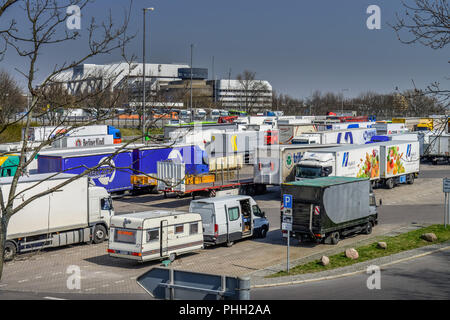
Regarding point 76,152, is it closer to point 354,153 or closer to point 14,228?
point 14,228

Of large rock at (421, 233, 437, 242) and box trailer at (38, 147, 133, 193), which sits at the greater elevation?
box trailer at (38, 147, 133, 193)

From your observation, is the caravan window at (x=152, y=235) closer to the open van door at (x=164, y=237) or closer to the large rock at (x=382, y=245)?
the open van door at (x=164, y=237)

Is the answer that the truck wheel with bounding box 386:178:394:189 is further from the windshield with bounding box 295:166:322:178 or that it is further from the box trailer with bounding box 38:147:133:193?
the box trailer with bounding box 38:147:133:193

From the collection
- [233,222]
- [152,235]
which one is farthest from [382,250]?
[152,235]

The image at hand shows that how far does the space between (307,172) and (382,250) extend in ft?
41.9

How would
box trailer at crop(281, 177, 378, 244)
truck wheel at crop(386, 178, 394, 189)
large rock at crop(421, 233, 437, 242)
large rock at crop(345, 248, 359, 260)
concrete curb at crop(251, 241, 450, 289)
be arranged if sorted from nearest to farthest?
concrete curb at crop(251, 241, 450, 289), large rock at crop(345, 248, 359, 260), box trailer at crop(281, 177, 378, 244), large rock at crop(421, 233, 437, 242), truck wheel at crop(386, 178, 394, 189)

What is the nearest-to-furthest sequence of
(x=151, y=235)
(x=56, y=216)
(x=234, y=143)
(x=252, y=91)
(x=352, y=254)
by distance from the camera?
(x=151, y=235) → (x=352, y=254) → (x=56, y=216) → (x=234, y=143) → (x=252, y=91)

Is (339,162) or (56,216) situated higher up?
(339,162)

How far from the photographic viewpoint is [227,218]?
2478cm

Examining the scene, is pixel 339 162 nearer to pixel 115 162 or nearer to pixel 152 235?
pixel 115 162

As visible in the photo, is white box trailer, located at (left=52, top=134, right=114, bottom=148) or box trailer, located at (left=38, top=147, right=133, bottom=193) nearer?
box trailer, located at (left=38, top=147, right=133, bottom=193)

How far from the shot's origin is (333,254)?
23.3 m

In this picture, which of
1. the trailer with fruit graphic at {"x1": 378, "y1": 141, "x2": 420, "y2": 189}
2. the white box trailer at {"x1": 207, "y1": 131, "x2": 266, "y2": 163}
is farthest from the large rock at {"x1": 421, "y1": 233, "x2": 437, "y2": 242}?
the white box trailer at {"x1": 207, "y1": 131, "x2": 266, "y2": 163}

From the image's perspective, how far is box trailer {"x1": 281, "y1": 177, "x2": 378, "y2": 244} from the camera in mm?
24219
